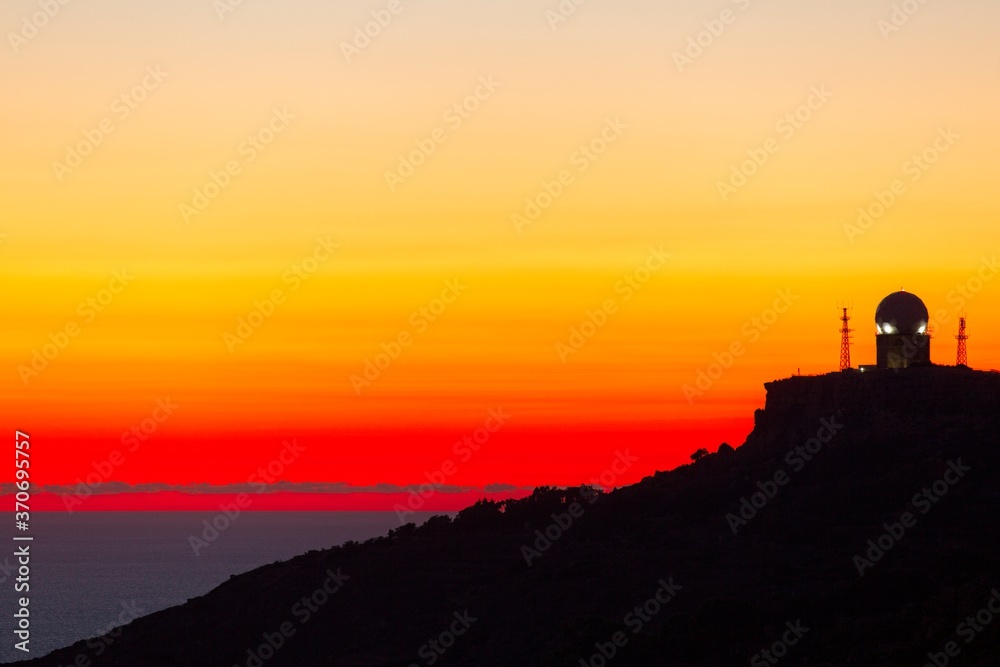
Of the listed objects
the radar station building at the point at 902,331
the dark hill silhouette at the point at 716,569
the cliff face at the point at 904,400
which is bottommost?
the dark hill silhouette at the point at 716,569

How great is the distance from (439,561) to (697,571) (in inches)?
659

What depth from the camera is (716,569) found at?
73.4 metres

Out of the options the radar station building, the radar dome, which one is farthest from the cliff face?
the radar dome

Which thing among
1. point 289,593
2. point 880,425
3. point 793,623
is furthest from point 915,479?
point 289,593

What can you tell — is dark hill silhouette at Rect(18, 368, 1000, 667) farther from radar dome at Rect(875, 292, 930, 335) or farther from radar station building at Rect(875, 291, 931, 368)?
radar dome at Rect(875, 292, 930, 335)

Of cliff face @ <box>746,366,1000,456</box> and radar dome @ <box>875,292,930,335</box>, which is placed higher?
radar dome @ <box>875,292,930,335</box>

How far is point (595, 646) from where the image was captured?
6188cm

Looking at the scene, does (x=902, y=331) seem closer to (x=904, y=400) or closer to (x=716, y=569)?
(x=904, y=400)

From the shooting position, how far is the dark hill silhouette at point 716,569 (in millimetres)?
61750

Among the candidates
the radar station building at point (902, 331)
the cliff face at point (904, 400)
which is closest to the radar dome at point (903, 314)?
the radar station building at point (902, 331)

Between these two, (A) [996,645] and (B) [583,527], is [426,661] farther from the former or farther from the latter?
(A) [996,645]

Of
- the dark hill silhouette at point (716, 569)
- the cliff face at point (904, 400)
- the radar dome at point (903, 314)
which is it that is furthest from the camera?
the radar dome at point (903, 314)

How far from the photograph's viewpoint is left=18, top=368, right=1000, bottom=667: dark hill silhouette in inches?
2431

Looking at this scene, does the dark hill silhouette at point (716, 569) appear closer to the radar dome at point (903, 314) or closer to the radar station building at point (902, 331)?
the radar station building at point (902, 331)
